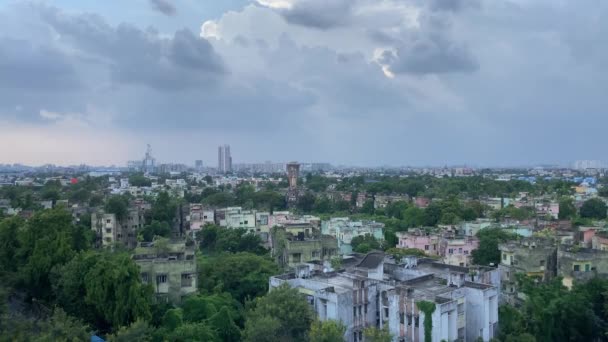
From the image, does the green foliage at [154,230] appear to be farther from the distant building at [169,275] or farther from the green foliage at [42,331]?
the green foliage at [42,331]

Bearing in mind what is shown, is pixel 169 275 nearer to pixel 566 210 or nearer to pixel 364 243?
pixel 364 243

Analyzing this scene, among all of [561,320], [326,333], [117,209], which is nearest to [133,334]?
[326,333]

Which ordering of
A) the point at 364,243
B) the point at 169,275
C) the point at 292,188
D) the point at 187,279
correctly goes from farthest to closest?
the point at 292,188 < the point at 364,243 < the point at 187,279 < the point at 169,275

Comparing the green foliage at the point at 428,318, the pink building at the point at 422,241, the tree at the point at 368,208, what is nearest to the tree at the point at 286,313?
the green foliage at the point at 428,318

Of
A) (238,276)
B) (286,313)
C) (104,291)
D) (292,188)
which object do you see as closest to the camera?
(286,313)

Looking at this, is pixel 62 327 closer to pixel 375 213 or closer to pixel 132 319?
pixel 132 319

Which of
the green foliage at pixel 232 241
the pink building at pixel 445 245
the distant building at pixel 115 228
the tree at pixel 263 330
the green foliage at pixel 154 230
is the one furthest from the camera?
the green foliage at pixel 154 230

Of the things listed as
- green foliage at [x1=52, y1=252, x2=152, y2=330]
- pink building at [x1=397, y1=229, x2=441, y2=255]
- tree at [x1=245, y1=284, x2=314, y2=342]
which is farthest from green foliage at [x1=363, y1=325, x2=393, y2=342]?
pink building at [x1=397, y1=229, x2=441, y2=255]
